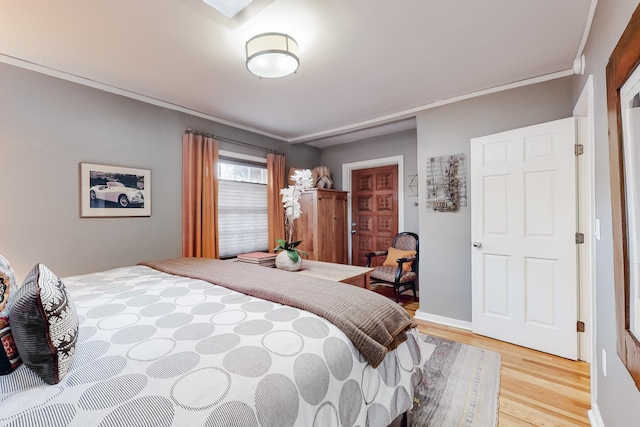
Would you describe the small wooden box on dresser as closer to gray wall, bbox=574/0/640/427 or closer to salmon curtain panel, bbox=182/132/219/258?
salmon curtain panel, bbox=182/132/219/258

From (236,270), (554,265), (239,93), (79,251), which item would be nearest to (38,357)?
(236,270)

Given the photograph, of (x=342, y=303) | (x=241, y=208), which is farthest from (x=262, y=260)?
(x=241, y=208)

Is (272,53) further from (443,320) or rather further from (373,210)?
(373,210)

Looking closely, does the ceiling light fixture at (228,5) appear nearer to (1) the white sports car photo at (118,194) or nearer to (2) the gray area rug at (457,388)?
(1) the white sports car photo at (118,194)

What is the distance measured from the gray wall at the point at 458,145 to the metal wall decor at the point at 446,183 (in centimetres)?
6

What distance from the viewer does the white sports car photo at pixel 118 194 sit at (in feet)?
8.35

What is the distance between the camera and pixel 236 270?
198 cm

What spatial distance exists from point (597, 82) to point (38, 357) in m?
2.80

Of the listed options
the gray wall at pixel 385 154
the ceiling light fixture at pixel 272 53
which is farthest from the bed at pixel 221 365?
the gray wall at pixel 385 154

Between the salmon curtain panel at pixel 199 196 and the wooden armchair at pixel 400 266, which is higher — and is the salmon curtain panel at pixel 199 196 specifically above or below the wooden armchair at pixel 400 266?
above

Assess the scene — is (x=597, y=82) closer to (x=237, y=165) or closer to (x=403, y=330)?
(x=403, y=330)

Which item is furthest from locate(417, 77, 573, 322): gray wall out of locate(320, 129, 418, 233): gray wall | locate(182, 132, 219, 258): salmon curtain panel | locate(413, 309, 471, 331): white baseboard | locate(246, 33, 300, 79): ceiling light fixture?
locate(182, 132, 219, 258): salmon curtain panel

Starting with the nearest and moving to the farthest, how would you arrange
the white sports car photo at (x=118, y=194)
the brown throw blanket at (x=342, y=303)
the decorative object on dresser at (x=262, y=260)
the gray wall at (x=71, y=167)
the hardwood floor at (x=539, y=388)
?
the brown throw blanket at (x=342, y=303) < the hardwood floor at (x=539, y=388) < the gray wall at (x=71, y=167) < the decorative object on dresser at (x=262, y=260) < the white sports car photo at (x=118, y=194)

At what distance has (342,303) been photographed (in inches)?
51.0
